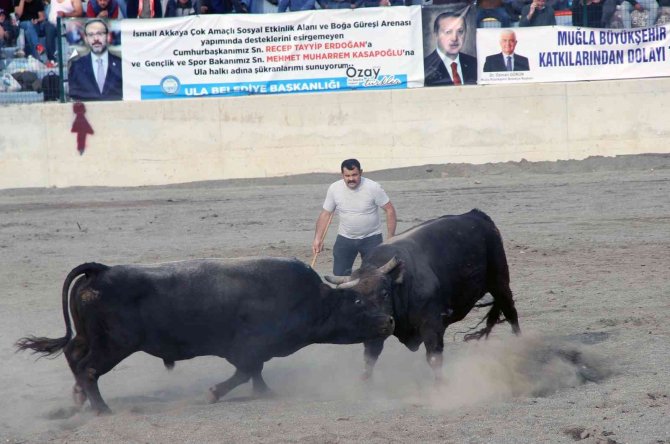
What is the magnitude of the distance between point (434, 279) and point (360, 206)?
1.88 m

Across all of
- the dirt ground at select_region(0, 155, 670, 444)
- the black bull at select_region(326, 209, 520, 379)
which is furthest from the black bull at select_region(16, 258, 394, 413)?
the dirt ground at select_region(0, 155, 670, 444)

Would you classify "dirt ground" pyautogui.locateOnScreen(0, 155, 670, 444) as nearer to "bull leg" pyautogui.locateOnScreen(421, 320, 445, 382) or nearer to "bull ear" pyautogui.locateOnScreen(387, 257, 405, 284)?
"bull leg" pyautogui.locateOnScreen(421, 320, 445, 382)

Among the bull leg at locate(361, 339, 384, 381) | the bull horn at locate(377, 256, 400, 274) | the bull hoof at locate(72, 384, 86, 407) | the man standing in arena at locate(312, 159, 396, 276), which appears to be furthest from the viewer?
the man standing in arena at locate(312, 159, 396, 276)

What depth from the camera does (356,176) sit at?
1027cm

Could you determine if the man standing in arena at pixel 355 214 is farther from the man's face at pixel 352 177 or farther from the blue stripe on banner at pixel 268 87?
the blue stripe on banner at pixel 268 87

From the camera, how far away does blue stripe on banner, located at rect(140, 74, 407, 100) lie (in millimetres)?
19969

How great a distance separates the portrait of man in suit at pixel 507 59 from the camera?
65.4 feet

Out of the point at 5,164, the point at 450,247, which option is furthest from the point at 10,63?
the point at 450,247

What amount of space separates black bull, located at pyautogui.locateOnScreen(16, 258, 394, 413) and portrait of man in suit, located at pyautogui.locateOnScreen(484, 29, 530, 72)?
1236cm

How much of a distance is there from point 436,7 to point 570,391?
507 inches

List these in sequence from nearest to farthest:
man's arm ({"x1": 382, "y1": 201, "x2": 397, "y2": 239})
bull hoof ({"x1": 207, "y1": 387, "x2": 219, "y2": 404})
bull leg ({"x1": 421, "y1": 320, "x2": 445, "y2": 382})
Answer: bull hoof ({"x1": 207, "y1": 387, "x2": 219, "y2": 404}), bull leg ({"x1": 421, "y1": 320, "x2": 445, "y2": 382}), man's arm ({"x1": 382, "y1": 201, "x2": 397, "y2": 239})

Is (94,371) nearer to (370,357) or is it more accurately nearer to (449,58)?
(370,357)

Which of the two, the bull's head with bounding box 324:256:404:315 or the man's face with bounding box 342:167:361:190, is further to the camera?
the man's face with bounding box 342:167:361:190

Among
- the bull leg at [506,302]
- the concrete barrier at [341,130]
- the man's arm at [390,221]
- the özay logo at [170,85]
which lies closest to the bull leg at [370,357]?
the bull leg at [506,302]
